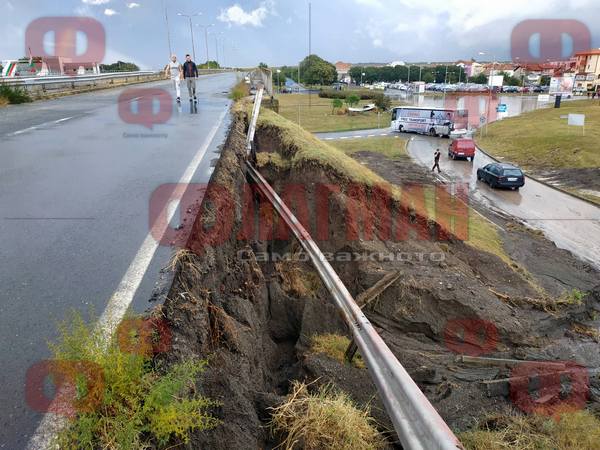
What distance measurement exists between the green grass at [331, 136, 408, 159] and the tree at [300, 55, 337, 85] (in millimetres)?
59800

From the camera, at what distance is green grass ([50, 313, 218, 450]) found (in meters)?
2.29

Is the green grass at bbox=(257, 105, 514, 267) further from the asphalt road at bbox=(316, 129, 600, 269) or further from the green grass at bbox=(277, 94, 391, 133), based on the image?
the green grass at bbox=(277, 94, 391, 133)

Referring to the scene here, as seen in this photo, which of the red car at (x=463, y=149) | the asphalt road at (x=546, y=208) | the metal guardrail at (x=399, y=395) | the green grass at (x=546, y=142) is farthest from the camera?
the red car at (x=463, y=149)

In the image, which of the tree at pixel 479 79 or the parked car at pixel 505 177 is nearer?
the parked car at pixel 505 177

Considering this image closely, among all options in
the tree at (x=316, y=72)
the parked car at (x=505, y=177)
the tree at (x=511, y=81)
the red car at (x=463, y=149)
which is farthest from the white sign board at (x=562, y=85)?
the parked car at (x=505, y=177)

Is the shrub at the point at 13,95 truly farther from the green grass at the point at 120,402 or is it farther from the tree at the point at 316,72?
the tree at the point at 316,72

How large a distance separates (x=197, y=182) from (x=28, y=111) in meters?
12.6

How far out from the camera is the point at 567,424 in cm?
680

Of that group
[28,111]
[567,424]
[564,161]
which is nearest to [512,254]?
[567,424]

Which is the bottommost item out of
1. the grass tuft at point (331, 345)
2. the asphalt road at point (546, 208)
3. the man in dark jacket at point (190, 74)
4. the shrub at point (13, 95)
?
the asphalt road at point (546, 208)

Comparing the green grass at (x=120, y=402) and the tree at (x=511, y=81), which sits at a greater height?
the tree at (x=511, y=81)

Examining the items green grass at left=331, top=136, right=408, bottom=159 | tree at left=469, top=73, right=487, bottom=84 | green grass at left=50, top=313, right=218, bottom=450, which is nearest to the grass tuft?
green grass at left=50, top=313, right=218, bottom=450

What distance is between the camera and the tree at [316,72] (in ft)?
333

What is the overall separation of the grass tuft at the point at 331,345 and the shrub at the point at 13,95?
1842 cm
